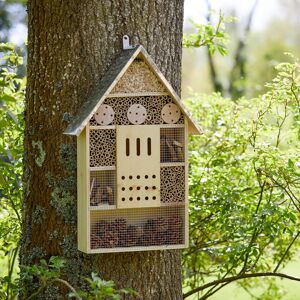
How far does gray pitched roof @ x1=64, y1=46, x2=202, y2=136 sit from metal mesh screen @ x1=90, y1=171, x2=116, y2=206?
233 millimetres

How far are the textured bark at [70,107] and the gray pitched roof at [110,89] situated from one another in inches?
3.5

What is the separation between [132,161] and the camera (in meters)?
3.66

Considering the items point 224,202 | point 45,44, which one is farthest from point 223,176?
point 45,44

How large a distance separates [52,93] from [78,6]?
0.41m

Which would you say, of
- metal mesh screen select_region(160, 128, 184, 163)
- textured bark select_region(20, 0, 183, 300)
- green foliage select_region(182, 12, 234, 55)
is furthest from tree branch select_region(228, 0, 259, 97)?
metal mesh screen select_region(160, 128, 184, 163)

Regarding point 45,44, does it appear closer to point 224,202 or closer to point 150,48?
point 150,48

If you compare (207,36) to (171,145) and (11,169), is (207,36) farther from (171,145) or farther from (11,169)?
(171,145)

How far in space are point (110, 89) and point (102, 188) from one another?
1.41 ft

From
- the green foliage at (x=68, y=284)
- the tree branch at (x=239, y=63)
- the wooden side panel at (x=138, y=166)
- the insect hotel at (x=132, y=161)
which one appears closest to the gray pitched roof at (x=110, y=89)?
the insect hotel at (x=132, y=161)

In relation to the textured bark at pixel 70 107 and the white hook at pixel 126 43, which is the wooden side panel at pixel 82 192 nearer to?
the textured bark at pixel 70 107

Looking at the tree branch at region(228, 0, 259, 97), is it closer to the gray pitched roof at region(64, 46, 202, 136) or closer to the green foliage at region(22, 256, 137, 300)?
the gray pitched roof at region(64, 46, 202, 136)

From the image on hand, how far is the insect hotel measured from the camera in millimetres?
3631

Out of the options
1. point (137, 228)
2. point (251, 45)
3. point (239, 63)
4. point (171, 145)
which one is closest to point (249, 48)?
point (251, 45)

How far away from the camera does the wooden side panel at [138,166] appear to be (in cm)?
365
